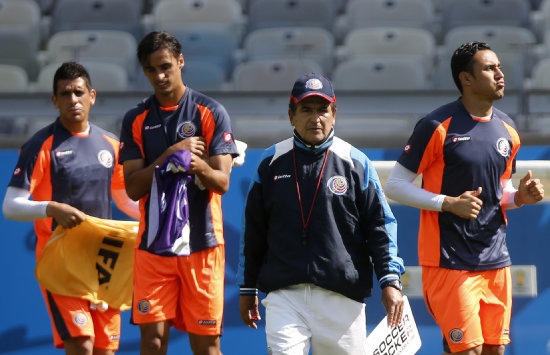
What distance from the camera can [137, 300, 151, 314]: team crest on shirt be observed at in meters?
5.37

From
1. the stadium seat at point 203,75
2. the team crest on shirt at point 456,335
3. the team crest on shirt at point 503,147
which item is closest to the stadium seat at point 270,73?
the stadium seat at point 203,75

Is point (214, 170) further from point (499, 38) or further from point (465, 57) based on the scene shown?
point (499, 38)

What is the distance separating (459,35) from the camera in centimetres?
979

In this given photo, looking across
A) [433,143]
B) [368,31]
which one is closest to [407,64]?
[368,31]

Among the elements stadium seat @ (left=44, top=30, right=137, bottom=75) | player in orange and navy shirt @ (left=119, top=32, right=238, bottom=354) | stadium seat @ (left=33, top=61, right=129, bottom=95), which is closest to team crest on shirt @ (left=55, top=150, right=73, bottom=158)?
player in orange and navy shirt @ (left=119, top=32, right=238, bottom=354)

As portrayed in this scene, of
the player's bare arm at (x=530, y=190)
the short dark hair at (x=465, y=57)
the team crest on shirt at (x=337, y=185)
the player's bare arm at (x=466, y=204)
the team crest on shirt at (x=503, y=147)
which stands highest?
the short dark hair at (x=465, y=57)

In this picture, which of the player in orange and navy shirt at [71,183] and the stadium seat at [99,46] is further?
the stadium seat at [99,46]

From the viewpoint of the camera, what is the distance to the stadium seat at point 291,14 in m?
10.4

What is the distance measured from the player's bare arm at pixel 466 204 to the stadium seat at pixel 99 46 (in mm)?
5218

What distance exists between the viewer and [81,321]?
229 inches

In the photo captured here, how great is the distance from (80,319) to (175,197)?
1.06 meters

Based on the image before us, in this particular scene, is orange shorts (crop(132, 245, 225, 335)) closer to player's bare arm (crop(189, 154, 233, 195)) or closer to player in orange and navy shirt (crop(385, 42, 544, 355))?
player's bare arm (crop(189, 154, 233, 195))

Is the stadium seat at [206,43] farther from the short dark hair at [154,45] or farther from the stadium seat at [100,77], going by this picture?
the short dark hair at [154,45]

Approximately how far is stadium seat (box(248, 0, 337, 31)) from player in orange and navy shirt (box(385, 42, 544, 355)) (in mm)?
5019
